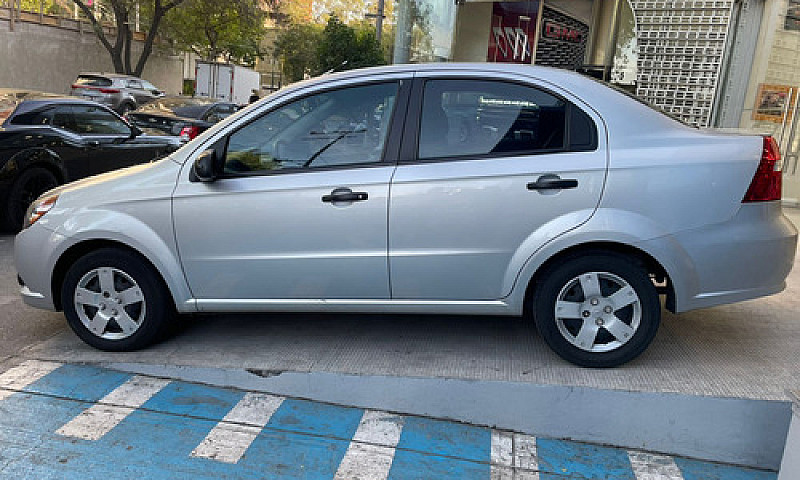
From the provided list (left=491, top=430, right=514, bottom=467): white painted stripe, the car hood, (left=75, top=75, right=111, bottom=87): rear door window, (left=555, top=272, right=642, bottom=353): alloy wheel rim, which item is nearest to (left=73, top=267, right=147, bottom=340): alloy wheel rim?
the car hood

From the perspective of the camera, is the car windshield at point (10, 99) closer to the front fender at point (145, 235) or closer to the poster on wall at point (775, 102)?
the front fender at point (145, 235)

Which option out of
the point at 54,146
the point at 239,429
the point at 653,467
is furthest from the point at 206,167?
the point at 54,146

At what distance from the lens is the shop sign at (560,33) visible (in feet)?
43.4

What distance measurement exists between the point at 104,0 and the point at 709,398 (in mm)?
29838

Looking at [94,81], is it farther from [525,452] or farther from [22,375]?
[525,452]

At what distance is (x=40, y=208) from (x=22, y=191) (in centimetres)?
339

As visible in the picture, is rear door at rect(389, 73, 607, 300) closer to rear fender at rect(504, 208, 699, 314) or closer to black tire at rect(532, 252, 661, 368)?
rear fender at rect(504, 208, 699, 314)

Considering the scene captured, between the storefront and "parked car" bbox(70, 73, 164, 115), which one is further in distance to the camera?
"parked car" bbox(70, 73, 164, 115)

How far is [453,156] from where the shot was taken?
→ 352cm

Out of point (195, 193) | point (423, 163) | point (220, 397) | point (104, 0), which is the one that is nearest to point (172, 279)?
point (195, 193)

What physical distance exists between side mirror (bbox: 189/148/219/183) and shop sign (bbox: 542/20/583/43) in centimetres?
1108

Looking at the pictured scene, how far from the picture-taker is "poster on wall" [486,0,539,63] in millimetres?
13242

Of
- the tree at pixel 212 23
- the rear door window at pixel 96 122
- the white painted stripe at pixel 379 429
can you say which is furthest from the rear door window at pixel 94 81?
the white painted stripe at pixel 379 429

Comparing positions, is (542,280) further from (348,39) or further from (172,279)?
(348,39)
